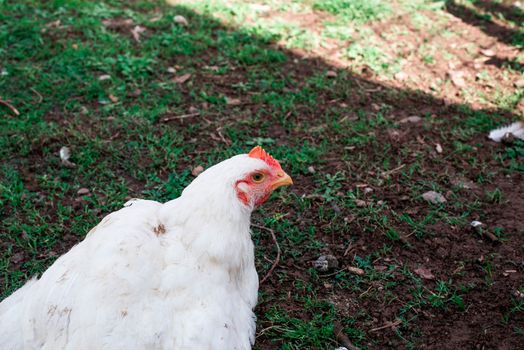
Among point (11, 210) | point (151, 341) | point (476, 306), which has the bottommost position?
point (11, 210)

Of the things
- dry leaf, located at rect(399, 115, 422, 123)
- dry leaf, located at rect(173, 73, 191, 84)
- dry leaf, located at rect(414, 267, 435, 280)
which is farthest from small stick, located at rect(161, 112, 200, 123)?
dry leaf, located at rect(414, 267, 435, 280)

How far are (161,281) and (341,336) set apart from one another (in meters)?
1.18

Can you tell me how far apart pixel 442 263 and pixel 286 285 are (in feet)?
3.44

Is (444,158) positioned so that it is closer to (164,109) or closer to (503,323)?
(503,323)

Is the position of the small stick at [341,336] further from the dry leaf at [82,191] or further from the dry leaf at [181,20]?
the dry leaf at [181,20]

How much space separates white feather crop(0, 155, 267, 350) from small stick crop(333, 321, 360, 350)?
58 cm

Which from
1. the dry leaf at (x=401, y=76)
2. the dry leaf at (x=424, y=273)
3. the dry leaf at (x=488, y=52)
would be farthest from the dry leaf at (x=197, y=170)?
the dry leaf at (x=488, y=52)

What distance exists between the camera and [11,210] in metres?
3.54

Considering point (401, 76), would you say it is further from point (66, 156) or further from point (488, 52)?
point (66, 156)

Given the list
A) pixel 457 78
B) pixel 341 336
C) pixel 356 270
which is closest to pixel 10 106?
pixel 356 270

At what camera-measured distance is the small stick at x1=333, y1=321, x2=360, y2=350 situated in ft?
9.11

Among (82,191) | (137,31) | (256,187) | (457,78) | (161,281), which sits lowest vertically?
(82,191)

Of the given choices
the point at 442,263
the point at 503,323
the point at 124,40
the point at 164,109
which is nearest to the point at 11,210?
the point at 164,109

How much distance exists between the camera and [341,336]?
9.28 feet
